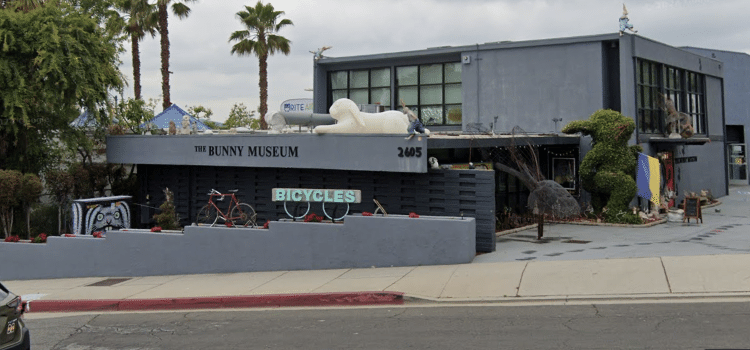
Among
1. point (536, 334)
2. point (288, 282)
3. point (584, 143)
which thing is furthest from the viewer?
point (584, 143)

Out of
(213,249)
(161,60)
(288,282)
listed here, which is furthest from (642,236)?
(161,60)

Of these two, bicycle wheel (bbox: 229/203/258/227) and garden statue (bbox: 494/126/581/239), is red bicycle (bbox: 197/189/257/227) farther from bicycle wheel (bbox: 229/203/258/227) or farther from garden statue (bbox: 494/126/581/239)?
garden statue (bbox: 494/126/581/239)

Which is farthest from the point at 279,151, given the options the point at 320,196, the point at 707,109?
the point at 707,109

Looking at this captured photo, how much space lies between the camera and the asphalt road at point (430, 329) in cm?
945

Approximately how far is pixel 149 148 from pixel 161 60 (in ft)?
61.4

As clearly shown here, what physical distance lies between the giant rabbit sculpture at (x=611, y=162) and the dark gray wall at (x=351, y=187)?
6201 mm

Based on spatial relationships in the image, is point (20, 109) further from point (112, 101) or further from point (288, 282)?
point (288, 282)

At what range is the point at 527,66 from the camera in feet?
84.6

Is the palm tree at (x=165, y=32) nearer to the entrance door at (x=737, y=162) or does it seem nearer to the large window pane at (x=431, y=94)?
the large window pane at (x=431, y=94)

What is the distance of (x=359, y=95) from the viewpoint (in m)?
31.0

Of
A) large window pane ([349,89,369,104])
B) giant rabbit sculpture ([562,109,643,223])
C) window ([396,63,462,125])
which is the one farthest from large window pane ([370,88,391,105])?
giant rabbit sculpture ([562,109,643,223])

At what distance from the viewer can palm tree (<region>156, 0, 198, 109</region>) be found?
38.8 metres

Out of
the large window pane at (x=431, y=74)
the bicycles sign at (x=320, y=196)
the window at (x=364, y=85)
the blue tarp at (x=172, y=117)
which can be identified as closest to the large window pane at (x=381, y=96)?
the window at (x=364, y=85)

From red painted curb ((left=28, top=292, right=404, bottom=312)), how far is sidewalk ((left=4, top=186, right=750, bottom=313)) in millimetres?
20
